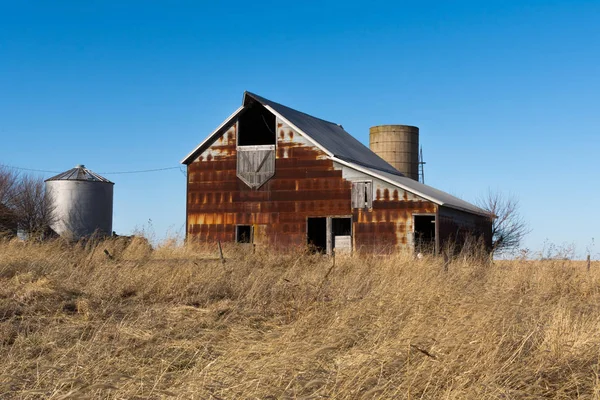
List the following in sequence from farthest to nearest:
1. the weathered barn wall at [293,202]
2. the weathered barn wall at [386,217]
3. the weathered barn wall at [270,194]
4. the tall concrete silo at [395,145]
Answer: the tall concrete silo at [395,145]
the weathered barn wall at [270,194]
the weathered barn wall at [293,202]
the weathered barn wall at [386,217]

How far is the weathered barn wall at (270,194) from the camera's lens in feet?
79.9

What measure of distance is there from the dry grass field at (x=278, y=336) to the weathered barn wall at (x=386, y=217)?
845cm

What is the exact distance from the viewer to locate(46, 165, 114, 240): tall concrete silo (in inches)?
1369

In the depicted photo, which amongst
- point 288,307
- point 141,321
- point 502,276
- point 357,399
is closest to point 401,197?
point 502,276

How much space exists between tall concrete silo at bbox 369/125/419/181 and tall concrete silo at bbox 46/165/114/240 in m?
14.7

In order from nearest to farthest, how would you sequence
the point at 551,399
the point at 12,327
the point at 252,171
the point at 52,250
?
1. the point at 551,399
2. the point at 12,327
3. the point at 52,250
4. the point at 252,171

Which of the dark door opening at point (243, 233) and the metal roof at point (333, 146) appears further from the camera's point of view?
the dark door opening at point (243, 233)

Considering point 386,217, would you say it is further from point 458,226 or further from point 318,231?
point 318,231

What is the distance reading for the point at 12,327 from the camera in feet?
28.5

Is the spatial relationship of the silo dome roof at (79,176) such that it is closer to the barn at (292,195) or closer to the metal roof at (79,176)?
the metal roof at (79,176)

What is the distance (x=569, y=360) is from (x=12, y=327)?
21.6 feet

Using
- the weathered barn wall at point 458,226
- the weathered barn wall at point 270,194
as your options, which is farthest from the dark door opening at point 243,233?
the weathered barn wall at point 458,226

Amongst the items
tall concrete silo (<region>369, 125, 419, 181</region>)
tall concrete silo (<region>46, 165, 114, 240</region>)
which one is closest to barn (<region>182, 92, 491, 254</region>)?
tall concrete silo (<region>369, 125, 419, 181</region>)

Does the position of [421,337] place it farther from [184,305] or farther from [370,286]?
[370,286]
